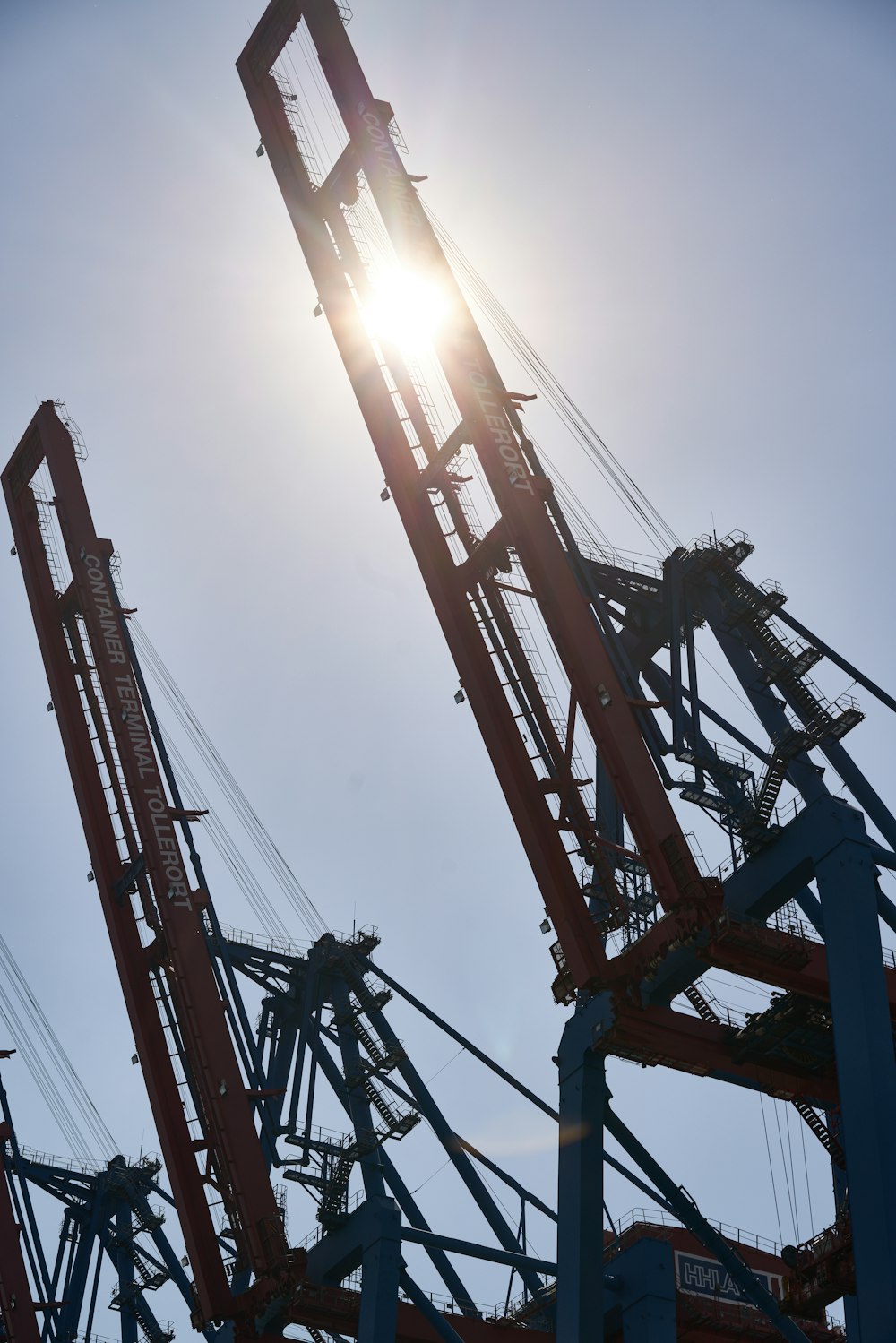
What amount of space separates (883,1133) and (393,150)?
876 inches

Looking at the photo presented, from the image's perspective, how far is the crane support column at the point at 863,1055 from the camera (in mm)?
22391

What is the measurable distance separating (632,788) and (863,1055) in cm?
577

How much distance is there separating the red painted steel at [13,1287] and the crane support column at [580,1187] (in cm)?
2383

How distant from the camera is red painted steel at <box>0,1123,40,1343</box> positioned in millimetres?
44438

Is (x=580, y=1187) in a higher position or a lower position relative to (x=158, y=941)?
lower

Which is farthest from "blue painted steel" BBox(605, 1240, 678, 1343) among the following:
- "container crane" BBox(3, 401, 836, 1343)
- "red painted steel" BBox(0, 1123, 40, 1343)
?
"red painted steel" BBox(0, 1123, 40, 1343)

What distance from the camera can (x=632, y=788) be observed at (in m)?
27.1

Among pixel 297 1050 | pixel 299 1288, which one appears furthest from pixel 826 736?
pixel 297 1050

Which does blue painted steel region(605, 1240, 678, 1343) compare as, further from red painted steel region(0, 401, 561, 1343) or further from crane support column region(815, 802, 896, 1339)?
crane support column region(815, 802, 896, 1339)

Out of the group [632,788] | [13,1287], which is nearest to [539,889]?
[632,788]

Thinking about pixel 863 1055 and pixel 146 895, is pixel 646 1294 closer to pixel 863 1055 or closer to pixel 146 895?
pixel 863 1055

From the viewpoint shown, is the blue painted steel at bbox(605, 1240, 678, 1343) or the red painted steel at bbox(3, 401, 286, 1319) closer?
the blue painted steel at bbox(605, 1240, 678, 1343)

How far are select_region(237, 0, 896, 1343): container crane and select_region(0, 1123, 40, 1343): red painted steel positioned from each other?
24.1 metres

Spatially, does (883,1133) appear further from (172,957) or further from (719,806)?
(172,957)
